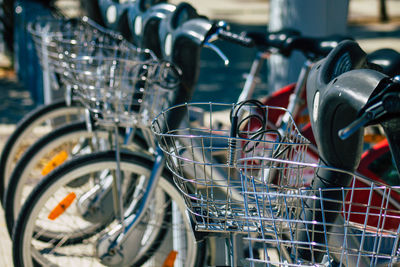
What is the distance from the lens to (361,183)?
2873 mm

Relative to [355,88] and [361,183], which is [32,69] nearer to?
[361,183]

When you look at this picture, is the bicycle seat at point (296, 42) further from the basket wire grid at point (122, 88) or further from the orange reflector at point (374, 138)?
the basket wire grid at point (122, 88)

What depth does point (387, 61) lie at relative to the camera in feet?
7.33

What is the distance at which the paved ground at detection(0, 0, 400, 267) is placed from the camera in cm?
650

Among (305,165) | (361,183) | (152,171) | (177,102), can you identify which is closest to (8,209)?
(152,171)

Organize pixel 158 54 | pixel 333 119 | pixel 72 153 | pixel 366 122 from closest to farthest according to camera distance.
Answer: pixel 366 122, pixel 333 119, pixel 158 54, pixel 72 153

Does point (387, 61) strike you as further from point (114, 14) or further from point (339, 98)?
point (114, 14)

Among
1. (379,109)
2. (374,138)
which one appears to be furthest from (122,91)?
(374,138)

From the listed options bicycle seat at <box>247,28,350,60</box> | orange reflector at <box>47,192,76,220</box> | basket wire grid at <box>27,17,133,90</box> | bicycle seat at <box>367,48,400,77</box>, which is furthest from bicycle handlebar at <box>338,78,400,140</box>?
orange reflector at <box>47,192,76,220</box>

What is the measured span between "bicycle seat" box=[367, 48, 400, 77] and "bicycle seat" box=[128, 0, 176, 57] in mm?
1055

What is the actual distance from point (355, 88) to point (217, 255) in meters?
2.02

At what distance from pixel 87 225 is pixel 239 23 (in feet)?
32.9

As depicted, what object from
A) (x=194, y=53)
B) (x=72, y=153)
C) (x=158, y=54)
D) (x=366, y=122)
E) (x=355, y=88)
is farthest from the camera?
(x=72, y=153)

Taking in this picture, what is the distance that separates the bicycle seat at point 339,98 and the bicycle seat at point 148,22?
1251mm
